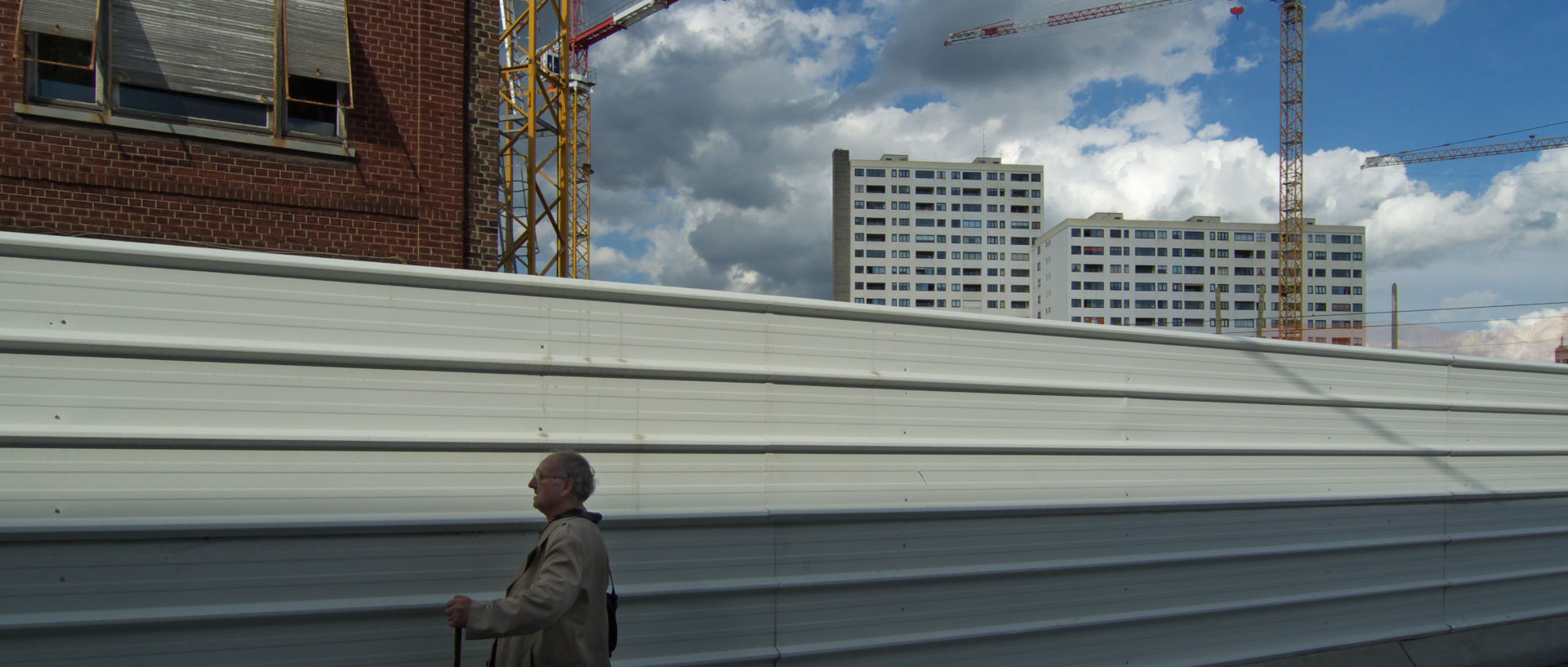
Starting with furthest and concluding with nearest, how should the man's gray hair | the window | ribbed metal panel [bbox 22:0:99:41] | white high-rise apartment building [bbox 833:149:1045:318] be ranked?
white high-rise apartment building [bbox 833:149:1045:318] → the window → ribbed metal panel [bbox 22:0:99:41] → the man's gray hair

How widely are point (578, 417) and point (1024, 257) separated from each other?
148692 millimetres

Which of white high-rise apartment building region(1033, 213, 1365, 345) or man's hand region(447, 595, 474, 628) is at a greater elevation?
white high-rise apartment building region(1033, 213, 1365, 345)

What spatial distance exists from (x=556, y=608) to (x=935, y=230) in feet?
478

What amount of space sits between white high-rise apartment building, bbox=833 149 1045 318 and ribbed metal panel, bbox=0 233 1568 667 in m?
139

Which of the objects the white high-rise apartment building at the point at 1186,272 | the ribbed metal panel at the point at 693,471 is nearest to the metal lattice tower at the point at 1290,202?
the white high-rise apartment building at the point at 1186,272

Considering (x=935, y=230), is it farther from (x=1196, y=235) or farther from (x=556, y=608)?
(x=556, y=608)

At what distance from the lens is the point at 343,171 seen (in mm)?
8359

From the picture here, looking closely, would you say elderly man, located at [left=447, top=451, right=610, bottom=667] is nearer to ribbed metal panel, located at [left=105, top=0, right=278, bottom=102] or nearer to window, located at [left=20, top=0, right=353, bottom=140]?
window, located at [left=20, top=0, right=353, bottom=140]

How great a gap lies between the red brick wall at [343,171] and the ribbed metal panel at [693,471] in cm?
532

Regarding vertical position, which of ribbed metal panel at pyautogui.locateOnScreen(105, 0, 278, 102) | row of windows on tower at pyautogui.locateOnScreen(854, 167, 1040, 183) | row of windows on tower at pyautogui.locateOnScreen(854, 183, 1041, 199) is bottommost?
ribbed metal panel at pyautogui.locateOnScreen(105, 0, 278, 102)

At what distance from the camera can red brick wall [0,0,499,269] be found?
7.34 metres

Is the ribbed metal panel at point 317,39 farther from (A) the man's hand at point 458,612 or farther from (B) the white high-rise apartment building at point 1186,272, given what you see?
(B) the white high-rise apartment building at point 1186,272

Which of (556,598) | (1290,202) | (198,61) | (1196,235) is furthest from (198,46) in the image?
(1196,235)

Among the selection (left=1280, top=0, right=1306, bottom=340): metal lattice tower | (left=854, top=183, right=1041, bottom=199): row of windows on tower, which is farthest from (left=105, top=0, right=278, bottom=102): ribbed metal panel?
(left=854, top=183, right=1041, bottom=199): row of windows on tower
